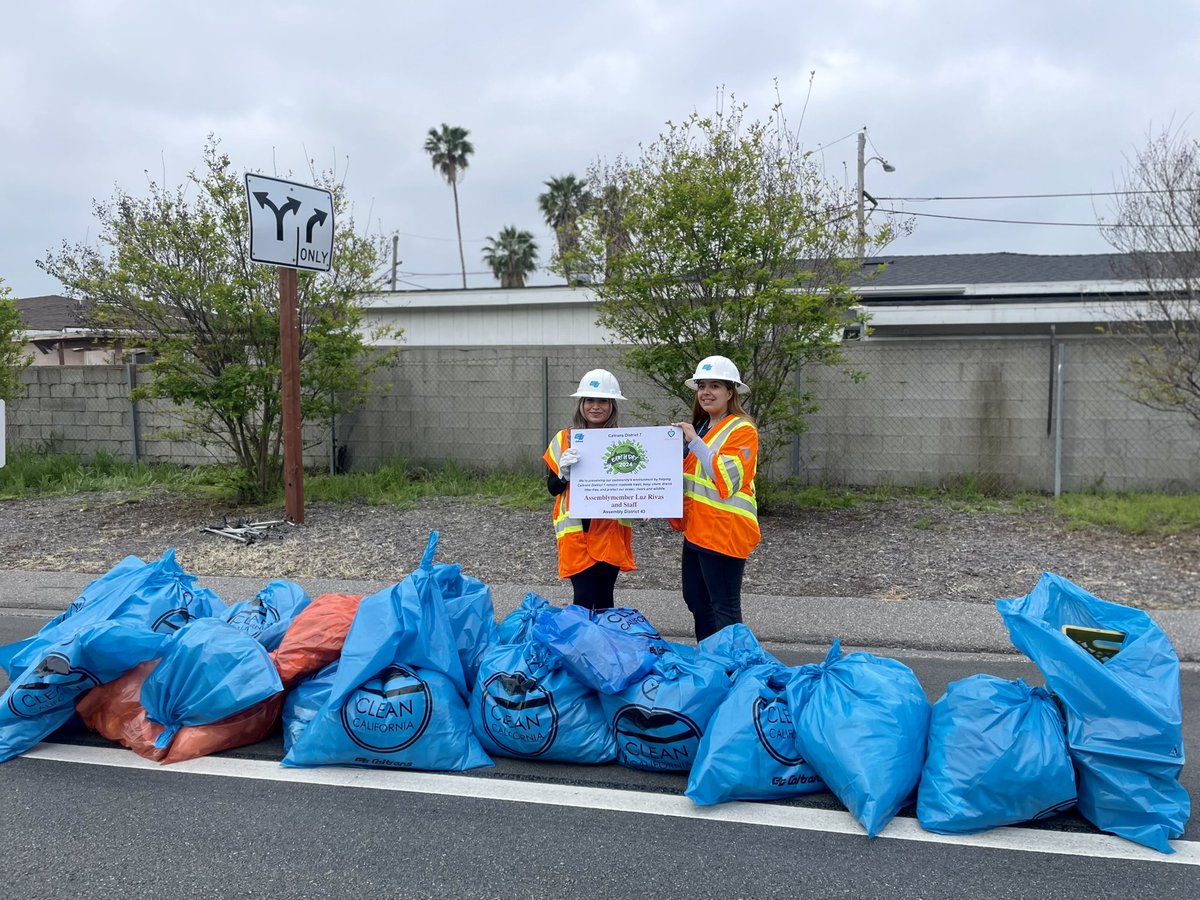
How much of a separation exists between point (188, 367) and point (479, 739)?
6804 mm

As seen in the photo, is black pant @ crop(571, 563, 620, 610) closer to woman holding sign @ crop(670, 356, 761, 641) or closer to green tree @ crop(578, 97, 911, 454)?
woman holding sign @ crop(670, 356, 761, 641)

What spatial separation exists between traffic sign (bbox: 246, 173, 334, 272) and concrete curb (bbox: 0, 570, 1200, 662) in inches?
114

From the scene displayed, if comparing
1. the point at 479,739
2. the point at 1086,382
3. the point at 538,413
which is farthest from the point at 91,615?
the point at 1086,382

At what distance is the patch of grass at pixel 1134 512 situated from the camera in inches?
304

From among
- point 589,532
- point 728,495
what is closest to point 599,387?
point 589,532

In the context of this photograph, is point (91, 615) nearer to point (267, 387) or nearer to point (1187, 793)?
point (1187, 793)

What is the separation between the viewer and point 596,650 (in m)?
3.46

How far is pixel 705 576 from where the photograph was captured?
422 centimetres

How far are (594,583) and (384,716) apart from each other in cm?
133

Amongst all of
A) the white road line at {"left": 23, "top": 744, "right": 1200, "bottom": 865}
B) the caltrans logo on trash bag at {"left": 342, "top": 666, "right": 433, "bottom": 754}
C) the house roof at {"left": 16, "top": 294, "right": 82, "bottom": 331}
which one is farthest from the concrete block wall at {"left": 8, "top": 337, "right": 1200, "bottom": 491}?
the house roof at {"left": 16, "top": 294, "right": 82, "bottom": 331}

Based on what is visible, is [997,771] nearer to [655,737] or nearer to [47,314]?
[655,737]

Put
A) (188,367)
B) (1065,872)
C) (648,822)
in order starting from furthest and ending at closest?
1. (188,367)
2. (648,822)
3. (1065,872)

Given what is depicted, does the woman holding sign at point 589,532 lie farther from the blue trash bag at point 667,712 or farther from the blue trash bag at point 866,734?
the blue trash bag at point 866,734

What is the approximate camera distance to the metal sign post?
764cm
